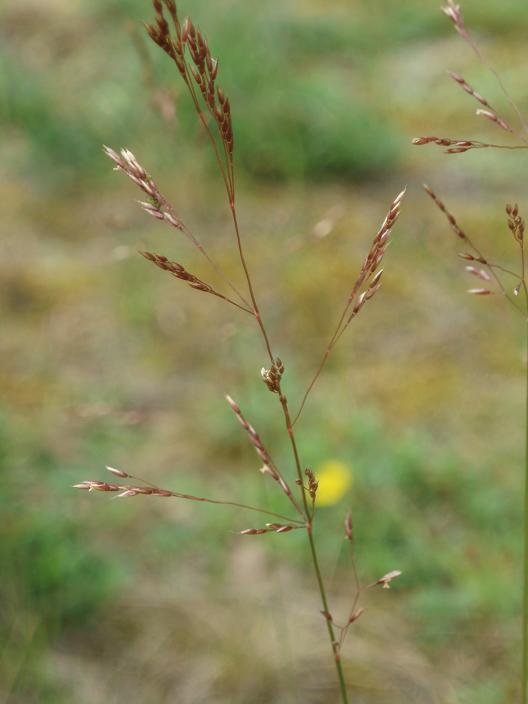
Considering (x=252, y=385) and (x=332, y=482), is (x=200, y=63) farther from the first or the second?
(x=252, y=385)

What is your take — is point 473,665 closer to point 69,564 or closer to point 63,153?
point 69,564

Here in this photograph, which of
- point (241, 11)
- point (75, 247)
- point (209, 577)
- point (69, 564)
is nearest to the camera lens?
point (69, 564)

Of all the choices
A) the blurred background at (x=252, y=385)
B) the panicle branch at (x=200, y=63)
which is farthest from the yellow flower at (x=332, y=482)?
the panicle branch at (x=200, y=63)

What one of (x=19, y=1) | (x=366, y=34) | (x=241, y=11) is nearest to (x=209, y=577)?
(x=241, y=11)

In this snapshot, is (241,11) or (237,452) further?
(241,11)

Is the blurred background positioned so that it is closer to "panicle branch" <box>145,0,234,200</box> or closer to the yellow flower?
the yellow flower

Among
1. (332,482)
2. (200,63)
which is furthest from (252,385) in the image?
(200,63)

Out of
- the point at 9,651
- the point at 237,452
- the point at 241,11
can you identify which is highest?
the point at 241,11
